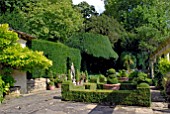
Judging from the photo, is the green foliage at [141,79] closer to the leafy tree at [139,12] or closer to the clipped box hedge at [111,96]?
the clipped box hedge at [111,96]

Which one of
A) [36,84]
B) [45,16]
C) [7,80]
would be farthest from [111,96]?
[45,16]

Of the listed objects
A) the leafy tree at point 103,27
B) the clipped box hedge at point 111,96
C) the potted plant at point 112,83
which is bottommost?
the clipped box hedge at point 111,96

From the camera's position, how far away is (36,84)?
18.7 m

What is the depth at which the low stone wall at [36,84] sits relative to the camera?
1800 centimetres

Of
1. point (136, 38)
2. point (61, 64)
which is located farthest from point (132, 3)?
point (61, 64)

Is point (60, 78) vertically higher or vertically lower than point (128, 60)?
lower

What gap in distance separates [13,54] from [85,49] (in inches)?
725

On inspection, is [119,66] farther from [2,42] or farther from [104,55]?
[2,42]

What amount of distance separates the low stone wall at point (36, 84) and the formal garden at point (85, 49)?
0.98ft

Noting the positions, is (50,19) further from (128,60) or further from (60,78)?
(128,60)

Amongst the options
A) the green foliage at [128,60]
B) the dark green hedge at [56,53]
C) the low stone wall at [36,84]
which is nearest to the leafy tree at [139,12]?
the green foliage at [128,60]

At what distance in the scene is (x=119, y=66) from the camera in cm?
3678

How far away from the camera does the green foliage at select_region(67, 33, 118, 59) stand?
32000 mm

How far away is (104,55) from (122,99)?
68.8 feet
